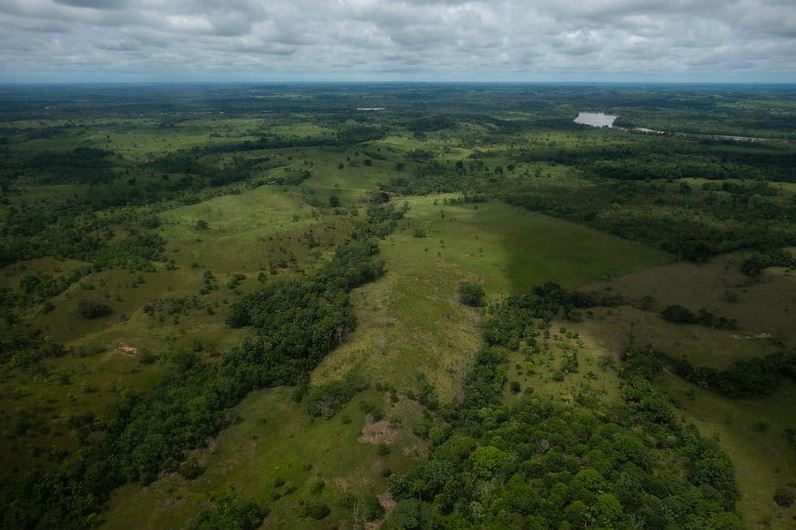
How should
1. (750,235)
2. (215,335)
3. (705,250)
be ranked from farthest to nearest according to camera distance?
(750,235) < (705,250) < (215,335)

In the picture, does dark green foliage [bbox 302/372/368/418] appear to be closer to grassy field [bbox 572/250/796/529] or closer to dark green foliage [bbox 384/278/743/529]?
dark green foliage [bbox 384/278/743/529]

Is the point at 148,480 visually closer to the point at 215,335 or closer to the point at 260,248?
the point at 215,335

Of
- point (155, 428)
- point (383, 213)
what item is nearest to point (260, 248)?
point (383, 213)

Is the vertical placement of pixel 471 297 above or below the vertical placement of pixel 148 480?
above

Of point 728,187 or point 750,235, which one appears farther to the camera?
point 728,187

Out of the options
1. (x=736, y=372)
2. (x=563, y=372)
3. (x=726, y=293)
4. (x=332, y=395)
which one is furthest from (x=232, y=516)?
(x=726, y=293)

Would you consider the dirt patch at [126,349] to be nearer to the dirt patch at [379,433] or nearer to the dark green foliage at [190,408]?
the dark green foliage at [190,408]

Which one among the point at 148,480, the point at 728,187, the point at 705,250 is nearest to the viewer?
the point at 148,480
